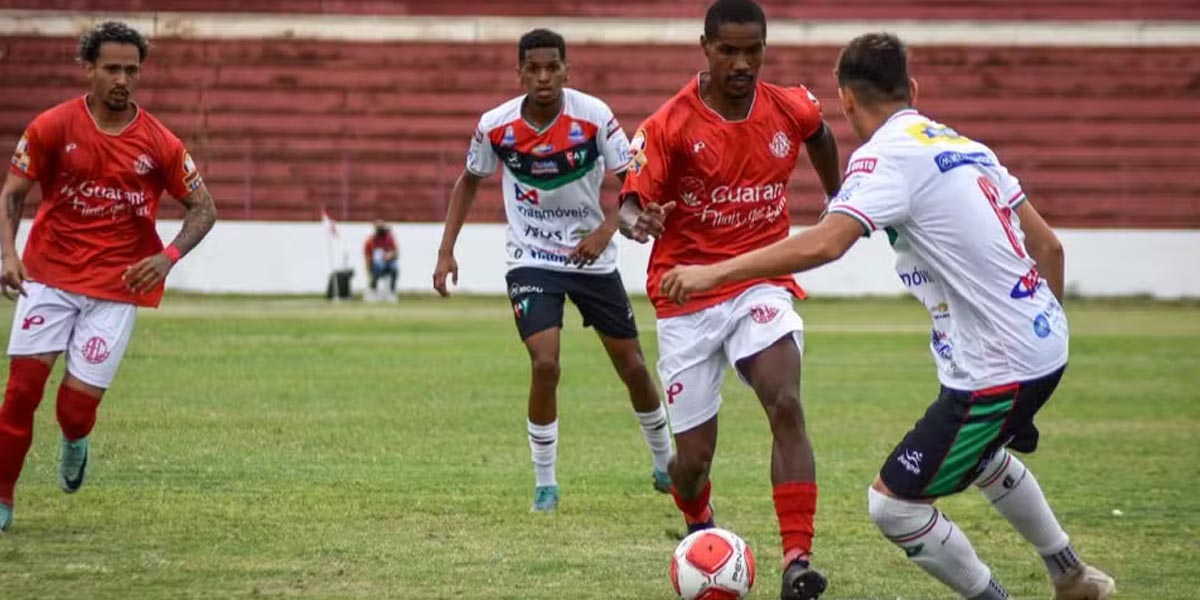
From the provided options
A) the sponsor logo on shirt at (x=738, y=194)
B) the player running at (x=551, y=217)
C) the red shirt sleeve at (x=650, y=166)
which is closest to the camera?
the red shirt sleeve at (x=650, y=166)

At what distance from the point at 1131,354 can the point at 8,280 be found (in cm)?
1774

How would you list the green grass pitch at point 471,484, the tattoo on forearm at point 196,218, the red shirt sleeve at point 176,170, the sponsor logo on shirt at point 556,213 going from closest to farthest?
the green grass pitch at point 471,484
the red shirt sleeve at point 176,170
the tattoo on forearm at point 196,218
the sponsor logo on shirt at point 556,213

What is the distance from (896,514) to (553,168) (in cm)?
448

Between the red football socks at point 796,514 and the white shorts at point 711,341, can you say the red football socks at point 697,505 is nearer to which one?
the white shorts at point 711,341

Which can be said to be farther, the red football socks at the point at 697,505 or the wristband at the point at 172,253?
the wristband at the point at 172,253

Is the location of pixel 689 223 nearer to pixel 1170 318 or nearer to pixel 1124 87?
pixel 1170 318

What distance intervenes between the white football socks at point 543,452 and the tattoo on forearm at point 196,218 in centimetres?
208

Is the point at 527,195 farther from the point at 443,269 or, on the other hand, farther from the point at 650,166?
the point at 650,166

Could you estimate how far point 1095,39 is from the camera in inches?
1795

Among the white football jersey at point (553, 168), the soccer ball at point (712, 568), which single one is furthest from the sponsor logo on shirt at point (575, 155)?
the soccer ball at point (712, 568)

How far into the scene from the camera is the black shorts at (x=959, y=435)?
6.77m

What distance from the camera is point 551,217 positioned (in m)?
11.0

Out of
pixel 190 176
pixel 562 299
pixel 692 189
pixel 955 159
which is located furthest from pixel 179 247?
pixel 955 159

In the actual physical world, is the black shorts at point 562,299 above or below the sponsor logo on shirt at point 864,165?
below
